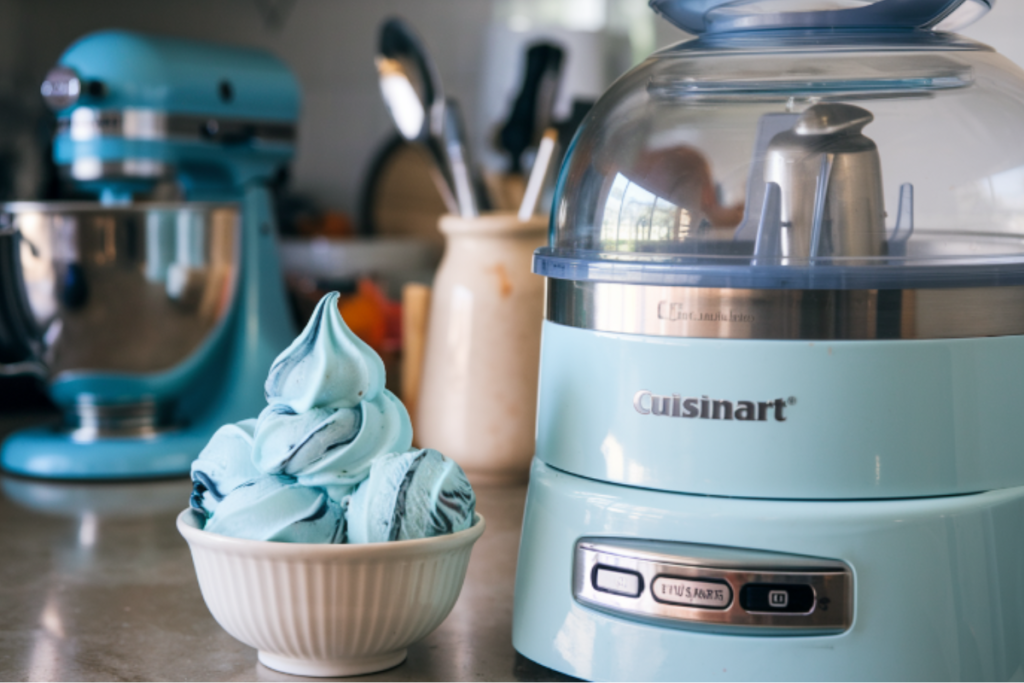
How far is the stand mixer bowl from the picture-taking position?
1.05 m

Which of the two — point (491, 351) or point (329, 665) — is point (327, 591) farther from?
point (491, 351)

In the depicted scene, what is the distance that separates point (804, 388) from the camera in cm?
50

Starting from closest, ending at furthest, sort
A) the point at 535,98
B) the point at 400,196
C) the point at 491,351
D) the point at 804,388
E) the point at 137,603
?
1. the point at 804,388
2. the point at 137,603
3. the point at 491,351
4. the point at 535,98
5. the point at 400,196

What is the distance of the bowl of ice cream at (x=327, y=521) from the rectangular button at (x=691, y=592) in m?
0.10

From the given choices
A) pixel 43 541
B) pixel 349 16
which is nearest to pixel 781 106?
pixel 43 541

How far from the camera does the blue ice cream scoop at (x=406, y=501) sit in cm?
53

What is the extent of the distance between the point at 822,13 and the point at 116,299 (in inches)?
28.3

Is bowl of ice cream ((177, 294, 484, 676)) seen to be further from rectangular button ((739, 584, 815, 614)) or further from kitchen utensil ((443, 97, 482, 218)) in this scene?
kitchen utensil ((443, 97, 482, 218))

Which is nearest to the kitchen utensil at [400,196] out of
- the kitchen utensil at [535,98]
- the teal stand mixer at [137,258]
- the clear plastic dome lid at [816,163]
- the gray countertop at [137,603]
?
the kitchen utensil at [535,98]

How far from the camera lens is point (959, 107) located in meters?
0.59

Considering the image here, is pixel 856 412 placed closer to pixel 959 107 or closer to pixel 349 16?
pixel 959 107

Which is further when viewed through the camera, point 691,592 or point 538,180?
point 538,180

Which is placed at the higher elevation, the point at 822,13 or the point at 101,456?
the point at 822,13

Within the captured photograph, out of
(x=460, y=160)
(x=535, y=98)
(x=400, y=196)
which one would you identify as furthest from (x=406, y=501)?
(x=400, y=196)
